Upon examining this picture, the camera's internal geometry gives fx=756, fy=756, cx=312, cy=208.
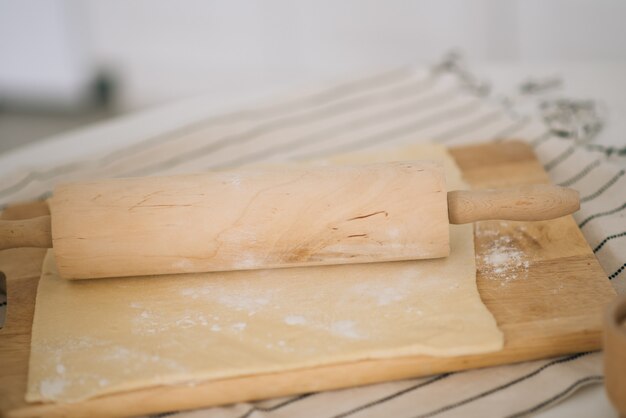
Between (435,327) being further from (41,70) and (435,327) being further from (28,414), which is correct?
(41,70)

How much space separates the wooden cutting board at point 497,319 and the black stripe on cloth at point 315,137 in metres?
0.46

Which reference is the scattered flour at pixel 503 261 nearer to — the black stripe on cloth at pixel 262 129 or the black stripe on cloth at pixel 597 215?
the black stripe on cloth at pixel 597 215

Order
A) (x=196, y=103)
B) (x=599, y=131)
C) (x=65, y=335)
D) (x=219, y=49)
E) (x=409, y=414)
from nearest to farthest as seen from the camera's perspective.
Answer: (x=409, y=414) < (x=65, y=335) < (x=599, y=131) < (x=196, y=103) < (x=219, y=49)

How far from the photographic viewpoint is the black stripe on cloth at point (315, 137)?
150cm

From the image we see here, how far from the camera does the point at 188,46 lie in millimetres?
3623

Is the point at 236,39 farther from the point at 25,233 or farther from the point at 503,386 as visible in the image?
the point at 503,386

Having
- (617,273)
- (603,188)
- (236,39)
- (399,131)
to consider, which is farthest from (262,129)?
(236,39)

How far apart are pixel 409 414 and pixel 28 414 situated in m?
0.43

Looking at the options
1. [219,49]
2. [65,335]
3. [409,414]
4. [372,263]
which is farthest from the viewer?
[219,49]

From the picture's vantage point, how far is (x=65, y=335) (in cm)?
95

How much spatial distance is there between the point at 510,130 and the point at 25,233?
94 centimetres

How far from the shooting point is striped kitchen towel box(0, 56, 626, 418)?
86cm

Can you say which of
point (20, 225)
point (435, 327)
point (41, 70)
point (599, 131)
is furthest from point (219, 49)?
point (435, 327)

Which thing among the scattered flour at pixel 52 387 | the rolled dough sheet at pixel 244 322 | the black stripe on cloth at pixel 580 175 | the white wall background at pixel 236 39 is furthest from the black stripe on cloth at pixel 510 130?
the white wall background at pixel 236 39
